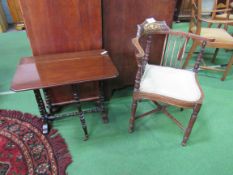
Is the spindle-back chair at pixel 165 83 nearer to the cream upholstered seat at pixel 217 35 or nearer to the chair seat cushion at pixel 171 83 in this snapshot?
the chair seat cushion at pixel 171 83

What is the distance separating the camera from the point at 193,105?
49.9 inches

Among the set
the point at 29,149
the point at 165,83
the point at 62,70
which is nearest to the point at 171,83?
the point at 165,83

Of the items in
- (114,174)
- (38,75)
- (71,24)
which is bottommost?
(114,174)

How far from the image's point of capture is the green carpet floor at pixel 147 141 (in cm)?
136

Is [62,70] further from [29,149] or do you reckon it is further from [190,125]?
[190,125]

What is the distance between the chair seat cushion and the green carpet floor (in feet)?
1.55

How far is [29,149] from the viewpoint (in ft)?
4.71

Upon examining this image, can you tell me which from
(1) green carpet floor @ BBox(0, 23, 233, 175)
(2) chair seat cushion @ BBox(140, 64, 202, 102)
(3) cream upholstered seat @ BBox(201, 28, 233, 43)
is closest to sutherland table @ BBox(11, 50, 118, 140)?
(1) green carpet floor @ BBox(0, 23, 233, 175)

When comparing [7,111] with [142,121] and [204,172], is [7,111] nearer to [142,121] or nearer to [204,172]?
[142,121]

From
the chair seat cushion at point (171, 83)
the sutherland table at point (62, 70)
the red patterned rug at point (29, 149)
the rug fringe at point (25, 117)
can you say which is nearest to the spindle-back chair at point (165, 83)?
the chair seat cushion at point (171, 83)

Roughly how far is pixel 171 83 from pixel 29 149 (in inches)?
48.9

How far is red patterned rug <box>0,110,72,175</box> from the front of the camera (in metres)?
1.31

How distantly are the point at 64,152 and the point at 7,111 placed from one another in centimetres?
80

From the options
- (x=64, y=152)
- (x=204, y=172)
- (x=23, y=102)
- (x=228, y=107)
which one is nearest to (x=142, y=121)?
(x=204, y=172)
